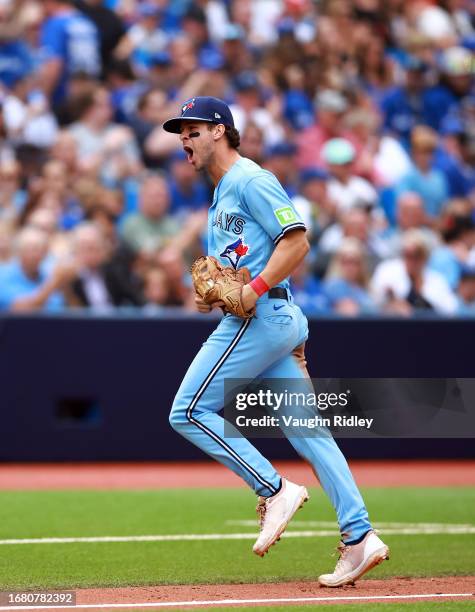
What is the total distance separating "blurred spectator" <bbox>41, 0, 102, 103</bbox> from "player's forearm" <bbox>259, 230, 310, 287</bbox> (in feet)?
29.8

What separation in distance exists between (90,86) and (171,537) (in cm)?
762

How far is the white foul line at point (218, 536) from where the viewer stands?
7258 mm

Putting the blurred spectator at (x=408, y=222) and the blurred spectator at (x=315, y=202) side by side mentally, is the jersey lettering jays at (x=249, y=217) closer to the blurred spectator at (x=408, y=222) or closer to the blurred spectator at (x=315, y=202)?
the blurred spectator at (x=315, y=202)

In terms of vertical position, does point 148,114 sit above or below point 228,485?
above

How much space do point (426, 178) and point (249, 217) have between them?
32.7 ft

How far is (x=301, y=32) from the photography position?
16578mm

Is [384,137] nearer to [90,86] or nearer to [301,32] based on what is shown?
[301,32]

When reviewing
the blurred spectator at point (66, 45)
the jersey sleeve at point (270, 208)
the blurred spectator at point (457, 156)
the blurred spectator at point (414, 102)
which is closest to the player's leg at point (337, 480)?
the jersey sleeve at point (270, 208)

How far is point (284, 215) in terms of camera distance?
18.5ft

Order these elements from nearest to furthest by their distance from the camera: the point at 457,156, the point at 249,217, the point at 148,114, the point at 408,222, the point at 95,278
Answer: the point at 249,217 → the point at 95,278 → the point at 408,222 → the point at 148,114 → the point at 457,156

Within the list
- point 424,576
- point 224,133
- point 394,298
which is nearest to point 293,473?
point 394,298

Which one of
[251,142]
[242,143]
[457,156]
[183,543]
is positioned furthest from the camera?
[457,156]

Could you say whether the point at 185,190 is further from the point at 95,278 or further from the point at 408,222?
the point at 408,222

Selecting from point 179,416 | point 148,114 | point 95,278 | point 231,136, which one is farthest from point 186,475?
point 231,136
